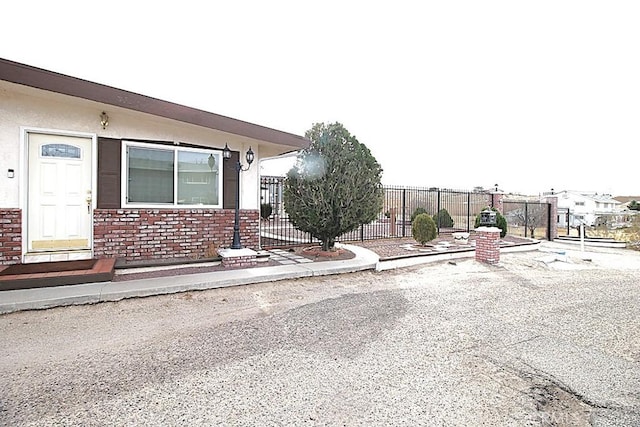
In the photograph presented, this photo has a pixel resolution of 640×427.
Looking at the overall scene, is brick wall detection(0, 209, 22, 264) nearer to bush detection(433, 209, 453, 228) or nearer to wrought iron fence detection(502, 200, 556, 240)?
bush detection(433, 209, 453, 228)

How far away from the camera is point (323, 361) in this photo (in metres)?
3.11

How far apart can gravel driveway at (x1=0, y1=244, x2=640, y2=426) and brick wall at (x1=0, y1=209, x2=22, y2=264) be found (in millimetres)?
2224

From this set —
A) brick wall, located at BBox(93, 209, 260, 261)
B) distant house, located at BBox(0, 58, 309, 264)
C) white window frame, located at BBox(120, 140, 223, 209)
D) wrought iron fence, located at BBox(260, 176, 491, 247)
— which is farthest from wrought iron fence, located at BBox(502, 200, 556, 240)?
white window frame, located at BBox(120, 140, 223, 209)

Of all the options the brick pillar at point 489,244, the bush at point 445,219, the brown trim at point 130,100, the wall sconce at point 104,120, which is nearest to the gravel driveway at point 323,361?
the brick pillar at point 489,244

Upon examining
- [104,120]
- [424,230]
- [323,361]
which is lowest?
[323,361]

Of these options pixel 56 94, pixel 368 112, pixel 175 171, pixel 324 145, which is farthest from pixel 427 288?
pixel 368 112

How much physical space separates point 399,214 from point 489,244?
5.46m

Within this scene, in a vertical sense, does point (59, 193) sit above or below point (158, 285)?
above

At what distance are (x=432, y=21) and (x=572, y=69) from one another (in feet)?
15.1

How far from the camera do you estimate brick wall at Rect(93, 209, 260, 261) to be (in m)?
6.36

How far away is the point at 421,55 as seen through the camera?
10.5m

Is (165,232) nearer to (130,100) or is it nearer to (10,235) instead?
(10,235)

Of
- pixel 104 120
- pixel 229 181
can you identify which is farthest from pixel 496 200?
pixel 104 120

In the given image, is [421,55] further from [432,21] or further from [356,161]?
[356,161]
